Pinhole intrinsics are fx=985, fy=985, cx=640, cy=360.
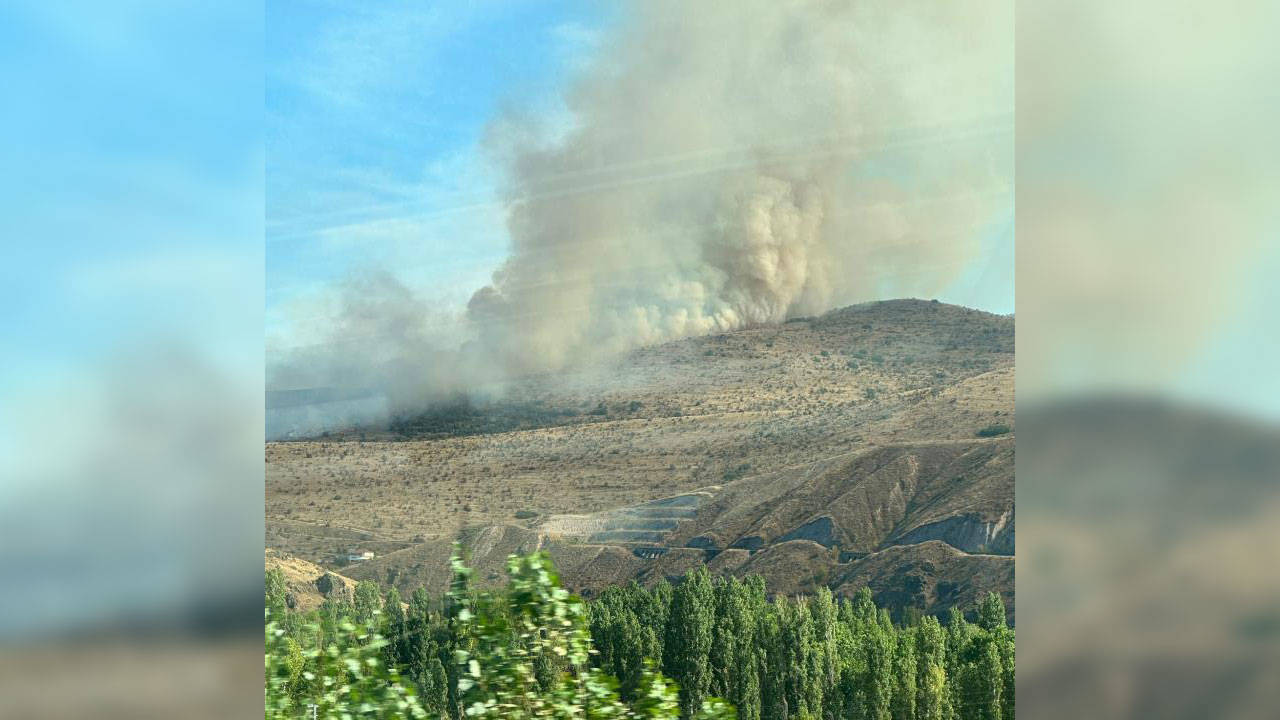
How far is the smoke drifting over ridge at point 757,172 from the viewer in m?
4.88

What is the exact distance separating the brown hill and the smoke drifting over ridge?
0.20 meters

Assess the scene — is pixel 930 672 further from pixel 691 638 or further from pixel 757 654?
pixel 691 638

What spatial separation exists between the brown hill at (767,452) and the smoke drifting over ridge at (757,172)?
0.20 metres

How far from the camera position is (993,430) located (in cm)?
Answer: 491

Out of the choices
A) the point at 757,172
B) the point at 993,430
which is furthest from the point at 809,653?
the point at 757,172

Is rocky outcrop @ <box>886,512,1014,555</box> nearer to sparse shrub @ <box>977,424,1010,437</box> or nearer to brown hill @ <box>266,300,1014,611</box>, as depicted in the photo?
brown hill @ <box>266,300,1014,611</box>

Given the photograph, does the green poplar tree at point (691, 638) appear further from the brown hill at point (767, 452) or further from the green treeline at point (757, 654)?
the brown hill at point (767, 452)

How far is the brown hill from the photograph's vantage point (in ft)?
16.1

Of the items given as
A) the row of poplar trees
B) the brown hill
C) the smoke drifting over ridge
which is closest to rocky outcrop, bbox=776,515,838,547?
the brown hill

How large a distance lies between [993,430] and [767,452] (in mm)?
1127

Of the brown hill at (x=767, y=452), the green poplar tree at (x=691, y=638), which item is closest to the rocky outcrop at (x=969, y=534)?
the brown hill at (x=767, y=452)

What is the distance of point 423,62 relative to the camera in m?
5.17

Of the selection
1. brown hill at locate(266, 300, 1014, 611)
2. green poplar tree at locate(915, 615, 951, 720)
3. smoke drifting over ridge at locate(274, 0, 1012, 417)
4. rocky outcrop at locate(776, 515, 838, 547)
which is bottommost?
green poplar tree at locate(915, 615, 951, 720)
